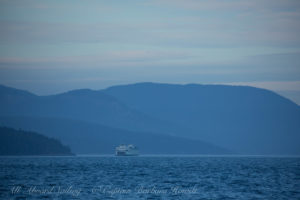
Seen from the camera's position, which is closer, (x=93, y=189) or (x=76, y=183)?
(x=93, y=189)

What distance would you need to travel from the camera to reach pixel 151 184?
7431 cm

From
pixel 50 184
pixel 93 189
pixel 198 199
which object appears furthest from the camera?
pixel 50 184

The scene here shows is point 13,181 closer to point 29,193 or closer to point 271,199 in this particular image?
point 29,193

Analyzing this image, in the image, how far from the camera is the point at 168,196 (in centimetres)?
6059

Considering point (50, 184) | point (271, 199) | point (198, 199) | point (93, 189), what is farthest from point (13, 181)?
point (271, 199)

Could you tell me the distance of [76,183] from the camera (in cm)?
7369

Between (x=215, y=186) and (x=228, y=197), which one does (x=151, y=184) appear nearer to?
(x=215, y=186)

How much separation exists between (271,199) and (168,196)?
11.2m

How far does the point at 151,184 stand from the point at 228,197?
16.7 m

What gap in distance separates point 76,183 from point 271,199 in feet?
90.6

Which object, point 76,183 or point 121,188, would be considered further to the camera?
point 76,183

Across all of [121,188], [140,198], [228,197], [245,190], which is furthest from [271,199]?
[121,188]

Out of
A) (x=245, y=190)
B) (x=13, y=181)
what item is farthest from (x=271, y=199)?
(x=13, y=181)

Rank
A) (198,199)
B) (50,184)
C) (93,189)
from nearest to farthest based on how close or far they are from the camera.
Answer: (198,199)
(93,189)
(50,184)
